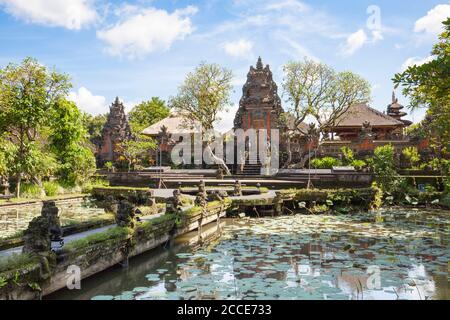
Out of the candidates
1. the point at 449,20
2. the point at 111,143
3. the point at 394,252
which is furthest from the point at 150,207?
the point at 111,143

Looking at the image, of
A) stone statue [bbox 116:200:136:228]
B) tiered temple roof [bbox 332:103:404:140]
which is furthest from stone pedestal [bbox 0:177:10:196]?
tiered temple roof [bbox 332:103:404:140]

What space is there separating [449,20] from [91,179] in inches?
951

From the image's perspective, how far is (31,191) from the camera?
21.9 metres

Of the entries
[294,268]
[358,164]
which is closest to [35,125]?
[294,268]

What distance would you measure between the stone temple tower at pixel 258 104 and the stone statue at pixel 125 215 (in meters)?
23.2

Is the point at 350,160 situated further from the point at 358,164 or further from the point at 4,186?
the point at 4,186

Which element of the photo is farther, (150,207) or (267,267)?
(150,207)

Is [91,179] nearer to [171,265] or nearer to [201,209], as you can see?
[201,209]

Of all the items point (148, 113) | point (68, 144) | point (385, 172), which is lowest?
point (385, 172)

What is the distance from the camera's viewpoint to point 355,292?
23.9 feet

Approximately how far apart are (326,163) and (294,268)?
21191 millimetres

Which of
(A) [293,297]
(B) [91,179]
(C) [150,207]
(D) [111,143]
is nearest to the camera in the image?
(A) [293,297]

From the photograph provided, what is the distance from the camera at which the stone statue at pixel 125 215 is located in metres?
9.56

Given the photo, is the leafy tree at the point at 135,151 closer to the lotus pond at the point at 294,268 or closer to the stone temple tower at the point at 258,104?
the stone temple tower at the point at 258,104
